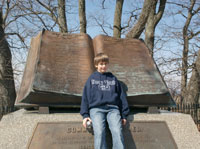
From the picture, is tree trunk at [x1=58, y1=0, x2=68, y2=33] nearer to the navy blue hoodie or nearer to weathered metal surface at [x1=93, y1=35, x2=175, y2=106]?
weathered metal surface at [x1=93, y1=35, x2=175, y2=106]

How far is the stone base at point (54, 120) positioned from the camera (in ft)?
7.75

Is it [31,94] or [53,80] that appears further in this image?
[53,80]

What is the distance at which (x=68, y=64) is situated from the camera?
Result: 294 centimetres

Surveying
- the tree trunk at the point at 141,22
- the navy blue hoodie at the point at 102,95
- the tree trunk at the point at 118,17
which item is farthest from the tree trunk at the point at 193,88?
the navy blue hoodie at the point at 102,95

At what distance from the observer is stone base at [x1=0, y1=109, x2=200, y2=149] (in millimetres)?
2363

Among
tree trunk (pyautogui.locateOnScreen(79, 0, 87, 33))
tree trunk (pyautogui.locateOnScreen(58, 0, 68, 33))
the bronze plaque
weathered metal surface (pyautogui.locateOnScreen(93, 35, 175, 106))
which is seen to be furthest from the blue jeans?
tree trunk (pyautogui.locateOnScreen(58, 0, 68, 33))

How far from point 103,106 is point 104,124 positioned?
0.63 feet

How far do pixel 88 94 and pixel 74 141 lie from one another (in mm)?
531

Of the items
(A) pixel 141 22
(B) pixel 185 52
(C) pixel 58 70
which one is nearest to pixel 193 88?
(B) pixel 185 52

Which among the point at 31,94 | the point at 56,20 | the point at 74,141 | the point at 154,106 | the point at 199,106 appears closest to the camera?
the point at 74,141

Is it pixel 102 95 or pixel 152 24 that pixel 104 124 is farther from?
pixel 152 24

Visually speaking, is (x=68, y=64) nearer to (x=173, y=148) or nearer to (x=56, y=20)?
(x=173, y=148)

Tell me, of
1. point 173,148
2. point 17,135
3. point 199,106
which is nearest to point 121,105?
point 173,148

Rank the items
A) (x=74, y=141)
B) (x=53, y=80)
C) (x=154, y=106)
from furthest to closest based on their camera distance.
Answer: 1. (x=154, y=106)
2. (x=53, y=80)
3. (x=74, y=141)
